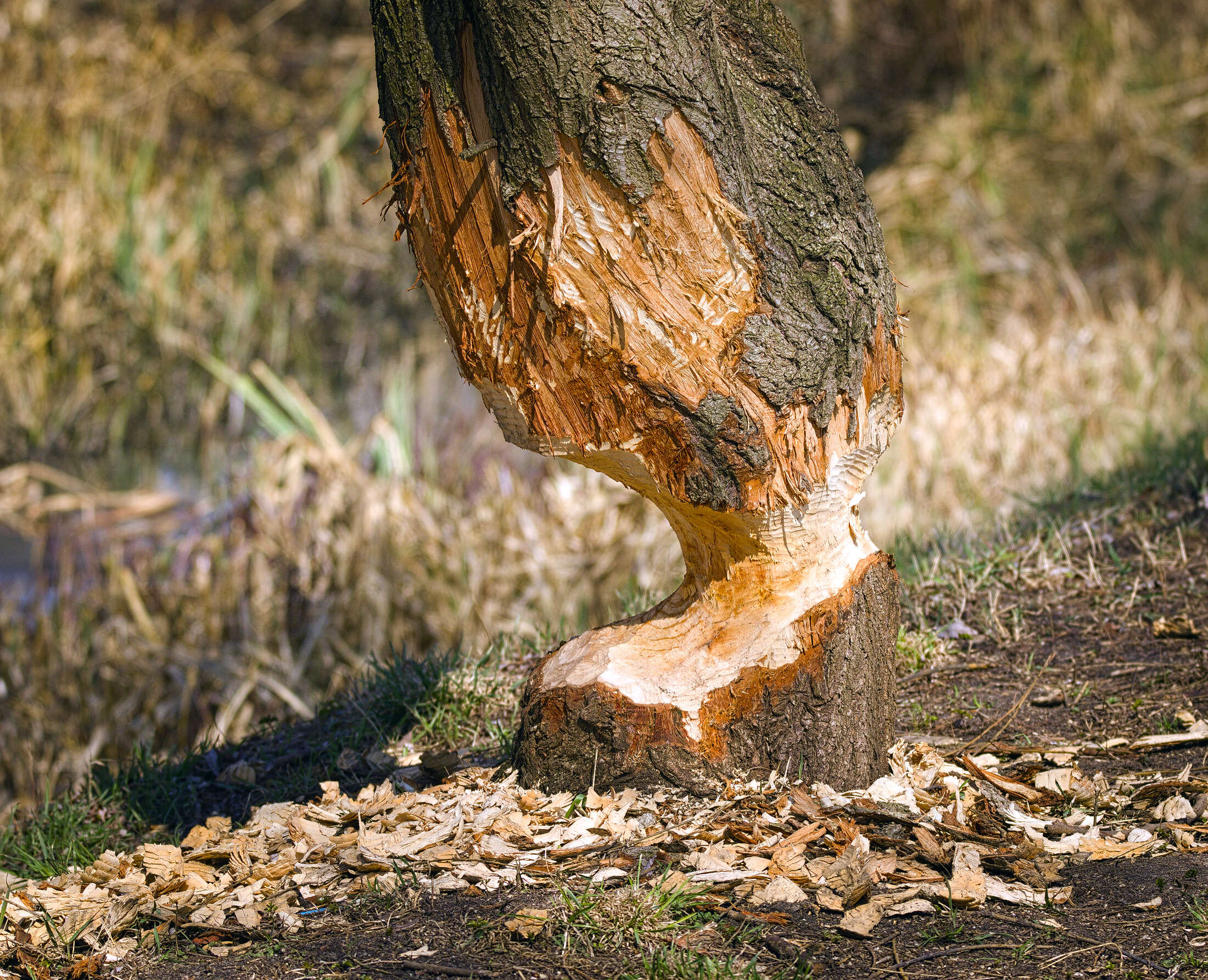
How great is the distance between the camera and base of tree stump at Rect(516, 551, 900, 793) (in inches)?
89.9

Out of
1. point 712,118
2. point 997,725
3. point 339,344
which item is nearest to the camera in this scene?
point 712,118

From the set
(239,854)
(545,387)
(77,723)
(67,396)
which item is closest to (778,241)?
(545,387)

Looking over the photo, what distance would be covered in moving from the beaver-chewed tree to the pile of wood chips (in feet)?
0.43

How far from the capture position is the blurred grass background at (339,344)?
5.04 m

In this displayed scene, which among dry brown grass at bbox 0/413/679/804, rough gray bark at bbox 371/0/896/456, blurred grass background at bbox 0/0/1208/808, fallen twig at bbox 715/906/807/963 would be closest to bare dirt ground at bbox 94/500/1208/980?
fallen twig at bbox 715/906/807/963

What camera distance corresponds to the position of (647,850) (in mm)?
2098

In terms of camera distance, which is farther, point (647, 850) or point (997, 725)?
point (997, 725)

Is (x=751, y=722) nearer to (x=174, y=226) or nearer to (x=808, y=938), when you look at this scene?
(x=808, y=938)

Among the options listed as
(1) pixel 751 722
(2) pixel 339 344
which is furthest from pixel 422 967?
(2) pixel 339 344

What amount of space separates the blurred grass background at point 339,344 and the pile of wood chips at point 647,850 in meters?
1.17

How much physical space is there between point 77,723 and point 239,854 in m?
3.12

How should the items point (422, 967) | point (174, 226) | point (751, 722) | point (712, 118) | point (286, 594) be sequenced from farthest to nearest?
point (174, 226)
point (286, 594)
point (751, 722)
point (712, 118)
point (422, 967)

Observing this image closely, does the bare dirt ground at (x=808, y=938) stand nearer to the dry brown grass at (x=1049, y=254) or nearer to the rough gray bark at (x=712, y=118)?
the rough gray bark at (x=712, y=118)

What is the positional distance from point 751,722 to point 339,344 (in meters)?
6.52
